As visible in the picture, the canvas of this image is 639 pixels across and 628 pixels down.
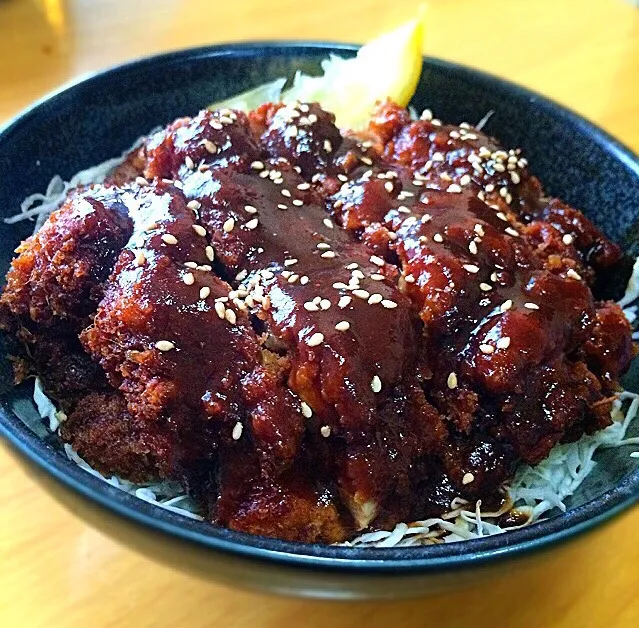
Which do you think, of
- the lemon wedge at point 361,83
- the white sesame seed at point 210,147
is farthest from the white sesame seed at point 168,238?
the lemon wedge at point 361,83

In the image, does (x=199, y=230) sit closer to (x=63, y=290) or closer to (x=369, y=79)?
(x=63, y=290)

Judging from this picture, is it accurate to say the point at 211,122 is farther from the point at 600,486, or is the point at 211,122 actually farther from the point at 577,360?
the point at 600,486

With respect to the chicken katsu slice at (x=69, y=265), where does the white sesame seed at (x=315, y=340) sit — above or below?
below

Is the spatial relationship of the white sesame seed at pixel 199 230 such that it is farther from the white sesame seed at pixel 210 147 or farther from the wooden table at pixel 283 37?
the wooden table at pixel 283 37

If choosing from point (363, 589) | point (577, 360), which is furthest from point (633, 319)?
point (363, 589)

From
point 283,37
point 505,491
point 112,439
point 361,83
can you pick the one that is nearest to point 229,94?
point 361,83

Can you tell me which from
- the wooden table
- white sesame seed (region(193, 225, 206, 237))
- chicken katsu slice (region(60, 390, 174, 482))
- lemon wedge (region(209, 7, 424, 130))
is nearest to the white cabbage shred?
chicken katsu slice (region(60, 390, 174, 482))
